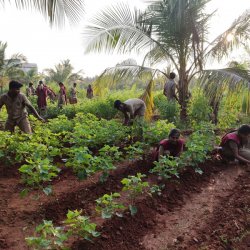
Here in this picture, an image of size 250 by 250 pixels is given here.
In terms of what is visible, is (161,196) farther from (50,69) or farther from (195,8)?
(50,69)

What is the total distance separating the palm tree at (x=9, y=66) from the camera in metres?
22.5

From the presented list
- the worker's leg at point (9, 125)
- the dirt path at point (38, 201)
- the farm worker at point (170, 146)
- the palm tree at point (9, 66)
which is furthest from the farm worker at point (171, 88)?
the palm tree at point (9, 66)

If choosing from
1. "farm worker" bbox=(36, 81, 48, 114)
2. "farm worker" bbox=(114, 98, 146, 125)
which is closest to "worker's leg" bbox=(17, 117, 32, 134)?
"farm worker" bbox=(114, 98, 146, 125)

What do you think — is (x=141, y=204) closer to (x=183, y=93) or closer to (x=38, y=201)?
(x=38, y=201)

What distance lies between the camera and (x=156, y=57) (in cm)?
821

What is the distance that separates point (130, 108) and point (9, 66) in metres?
20.0

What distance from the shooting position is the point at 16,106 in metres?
5.49

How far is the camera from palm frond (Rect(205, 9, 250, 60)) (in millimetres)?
7105

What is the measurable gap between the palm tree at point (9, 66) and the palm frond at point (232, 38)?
18.0 metres

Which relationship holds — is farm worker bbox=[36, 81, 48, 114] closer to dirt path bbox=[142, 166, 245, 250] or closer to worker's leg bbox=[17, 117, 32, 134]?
worker's leg bbox=[17, 117, 32, 134]

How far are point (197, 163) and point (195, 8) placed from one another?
394 cm

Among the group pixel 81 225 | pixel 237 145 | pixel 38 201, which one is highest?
pixel 237 145

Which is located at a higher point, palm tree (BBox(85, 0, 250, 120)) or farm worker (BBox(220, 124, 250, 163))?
palm tree (BBox(85, 0, 250, 120))

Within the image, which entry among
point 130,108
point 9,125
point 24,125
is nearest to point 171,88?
point 130,108
